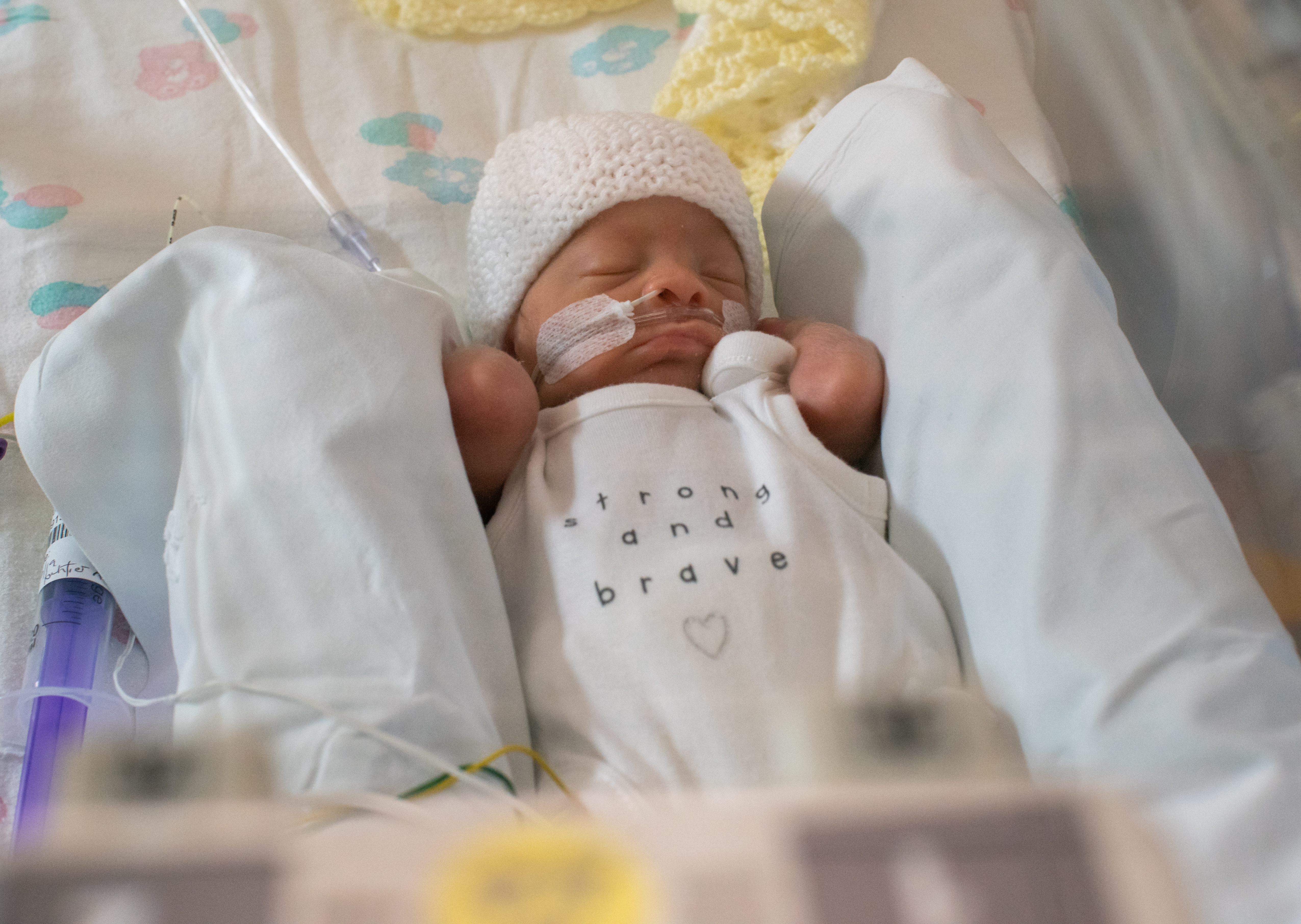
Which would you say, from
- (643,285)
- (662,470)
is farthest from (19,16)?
(662,470)

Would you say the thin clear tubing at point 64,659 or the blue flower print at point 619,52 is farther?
the blue flower print at point 619,52

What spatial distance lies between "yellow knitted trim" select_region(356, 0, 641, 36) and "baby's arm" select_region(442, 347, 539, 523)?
80 cm

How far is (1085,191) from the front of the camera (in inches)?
49.1

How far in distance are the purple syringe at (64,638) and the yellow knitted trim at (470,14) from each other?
90 cm

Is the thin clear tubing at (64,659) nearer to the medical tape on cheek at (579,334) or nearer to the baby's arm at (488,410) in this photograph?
the baby's arm at (488,410)

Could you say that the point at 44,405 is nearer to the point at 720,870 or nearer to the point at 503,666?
the point at 503,666

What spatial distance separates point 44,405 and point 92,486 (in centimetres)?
7

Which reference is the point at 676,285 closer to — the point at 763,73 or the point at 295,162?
the point at 763,73

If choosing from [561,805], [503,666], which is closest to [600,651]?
[503,666]

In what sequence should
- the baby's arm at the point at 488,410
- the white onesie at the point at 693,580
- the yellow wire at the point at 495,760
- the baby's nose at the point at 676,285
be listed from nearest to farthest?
1. the yellow wire at the point at 495,760
2. the white onesie at the point at 693,580
3. the baby's arm at the point at 488,410
4. the baby's nose at the point at 676,285

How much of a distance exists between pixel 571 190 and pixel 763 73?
15.2 inches

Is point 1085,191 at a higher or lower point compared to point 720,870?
lower

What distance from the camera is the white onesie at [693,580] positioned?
68 centimetres

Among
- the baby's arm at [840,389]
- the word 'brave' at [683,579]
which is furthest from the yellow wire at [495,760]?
the baby's arm at [840,389]
